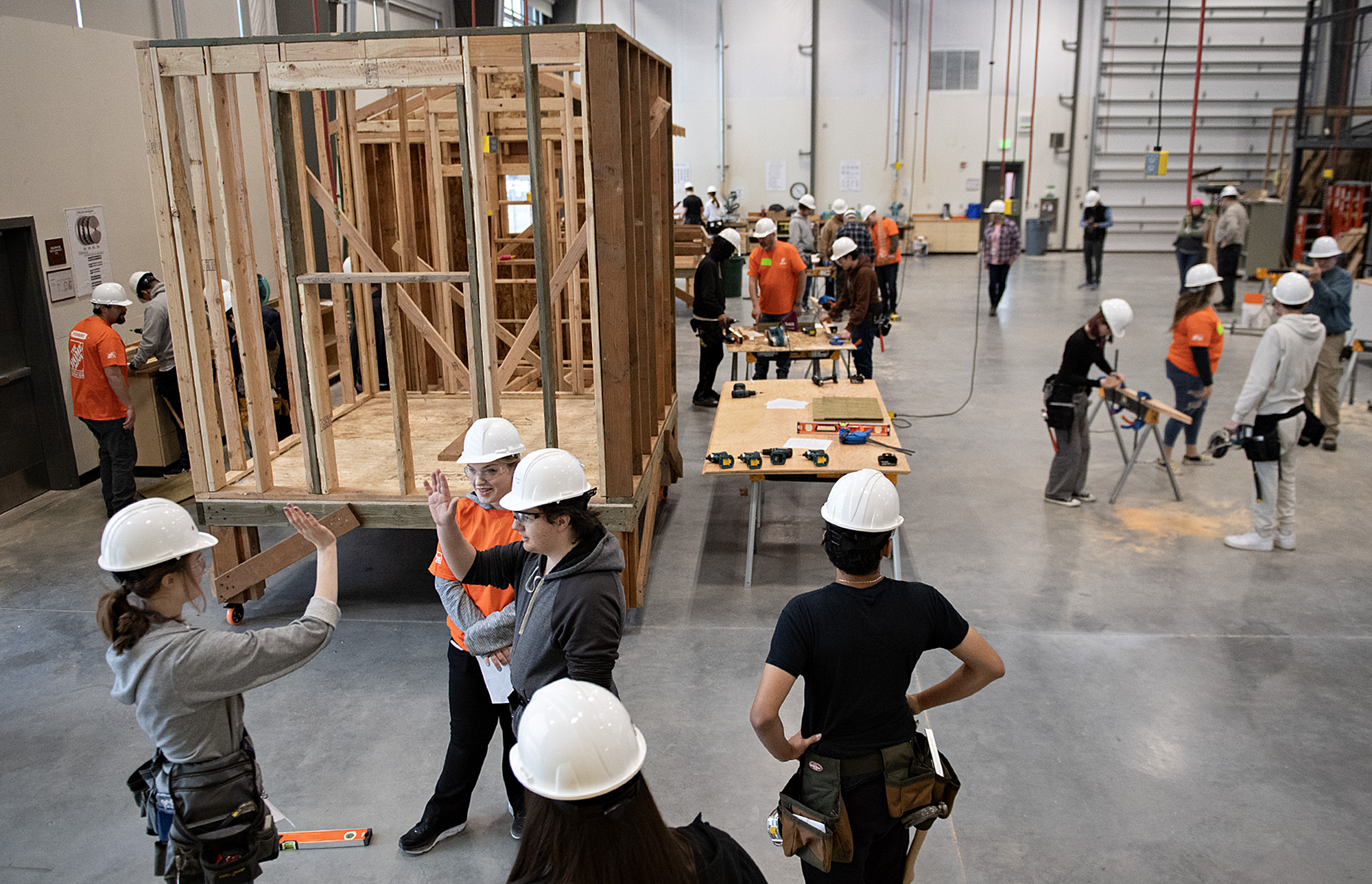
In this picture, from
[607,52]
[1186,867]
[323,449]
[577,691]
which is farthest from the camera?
[323,449]

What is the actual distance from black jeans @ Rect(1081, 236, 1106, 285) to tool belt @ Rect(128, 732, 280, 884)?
19.0m

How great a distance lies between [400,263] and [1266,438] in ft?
21.7

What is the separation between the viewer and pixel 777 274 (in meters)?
11.2

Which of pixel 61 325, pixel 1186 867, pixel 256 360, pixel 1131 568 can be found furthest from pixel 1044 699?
pixel 61 325

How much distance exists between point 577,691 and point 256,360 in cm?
493

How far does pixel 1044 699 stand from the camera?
5.25 m

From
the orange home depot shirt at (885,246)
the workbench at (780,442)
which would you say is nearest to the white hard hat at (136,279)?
the workbench at (780,442)

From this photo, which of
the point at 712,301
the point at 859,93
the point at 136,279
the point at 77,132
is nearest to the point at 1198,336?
the point at 712,301

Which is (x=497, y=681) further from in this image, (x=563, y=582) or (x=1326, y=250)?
(x=1326, y=250)

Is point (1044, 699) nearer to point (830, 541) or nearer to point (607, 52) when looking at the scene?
point (830, 541)

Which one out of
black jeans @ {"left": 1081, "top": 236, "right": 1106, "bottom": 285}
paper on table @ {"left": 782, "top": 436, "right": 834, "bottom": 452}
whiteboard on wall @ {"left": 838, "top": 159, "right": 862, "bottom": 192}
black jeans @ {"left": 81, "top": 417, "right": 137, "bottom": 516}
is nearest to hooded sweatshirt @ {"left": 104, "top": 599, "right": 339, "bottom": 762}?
paper on table @ {"left": 782, "top": 436, "right": 834, "bottom": 452}

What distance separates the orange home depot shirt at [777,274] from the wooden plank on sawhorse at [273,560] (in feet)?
21.3

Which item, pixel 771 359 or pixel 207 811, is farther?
pixel 771 359

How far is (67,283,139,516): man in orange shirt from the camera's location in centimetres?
739
